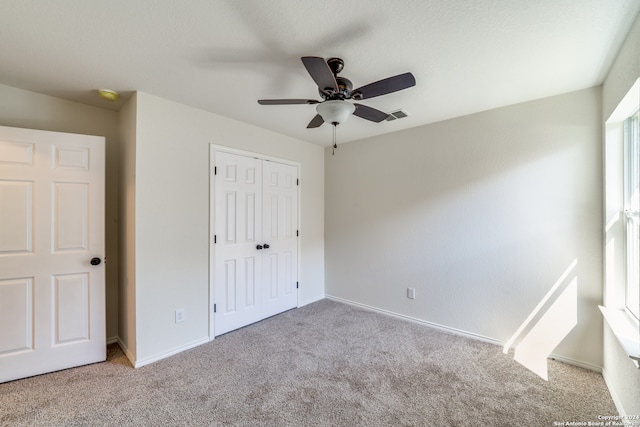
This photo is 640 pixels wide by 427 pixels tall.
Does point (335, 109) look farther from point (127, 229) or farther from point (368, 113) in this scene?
point (127, 229)

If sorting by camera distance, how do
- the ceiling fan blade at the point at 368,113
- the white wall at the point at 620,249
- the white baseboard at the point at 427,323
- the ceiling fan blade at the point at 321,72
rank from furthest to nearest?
Result: the white baseboard at the point at 427,323 < the ceiling fan blade at the point at 368,113 < the white wall at the point at 620,249 < the ceiling fan blade at the point at 321,72

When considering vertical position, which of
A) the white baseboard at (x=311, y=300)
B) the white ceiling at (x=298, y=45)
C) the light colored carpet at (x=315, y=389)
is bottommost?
the light colored carpet at (x=315, y=389)

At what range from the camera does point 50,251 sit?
2.16 meters

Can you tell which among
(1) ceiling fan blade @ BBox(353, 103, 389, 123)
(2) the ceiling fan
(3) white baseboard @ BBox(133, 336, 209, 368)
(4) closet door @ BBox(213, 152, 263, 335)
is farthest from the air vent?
(3) white baseboard @ BBox(133, 336, 209, 368)

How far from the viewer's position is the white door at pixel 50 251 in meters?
2.03

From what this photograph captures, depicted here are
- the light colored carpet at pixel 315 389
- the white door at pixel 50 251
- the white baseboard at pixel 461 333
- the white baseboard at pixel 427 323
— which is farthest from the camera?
the white baseboard at pixel 427 323

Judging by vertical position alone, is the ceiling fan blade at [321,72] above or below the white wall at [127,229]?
above

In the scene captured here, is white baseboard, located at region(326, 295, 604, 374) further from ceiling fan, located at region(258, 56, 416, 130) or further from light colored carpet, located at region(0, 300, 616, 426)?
ceiling fan, located at region(258, 56, 416, 130)

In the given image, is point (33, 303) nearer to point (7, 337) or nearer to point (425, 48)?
point (7, 337)

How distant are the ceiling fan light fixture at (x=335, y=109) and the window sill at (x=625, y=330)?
2.09 m

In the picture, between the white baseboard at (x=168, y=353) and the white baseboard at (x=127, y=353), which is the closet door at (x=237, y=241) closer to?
the white baseboard at (x=168, y=353)

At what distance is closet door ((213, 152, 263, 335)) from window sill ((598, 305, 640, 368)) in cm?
301

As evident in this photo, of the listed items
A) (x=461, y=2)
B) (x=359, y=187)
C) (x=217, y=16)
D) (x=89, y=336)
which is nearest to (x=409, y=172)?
(x=359, y=187)

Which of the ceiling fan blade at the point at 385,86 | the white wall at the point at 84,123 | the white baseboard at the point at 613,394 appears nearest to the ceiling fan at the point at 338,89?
the ceiling fan blade at the point at 385,86
